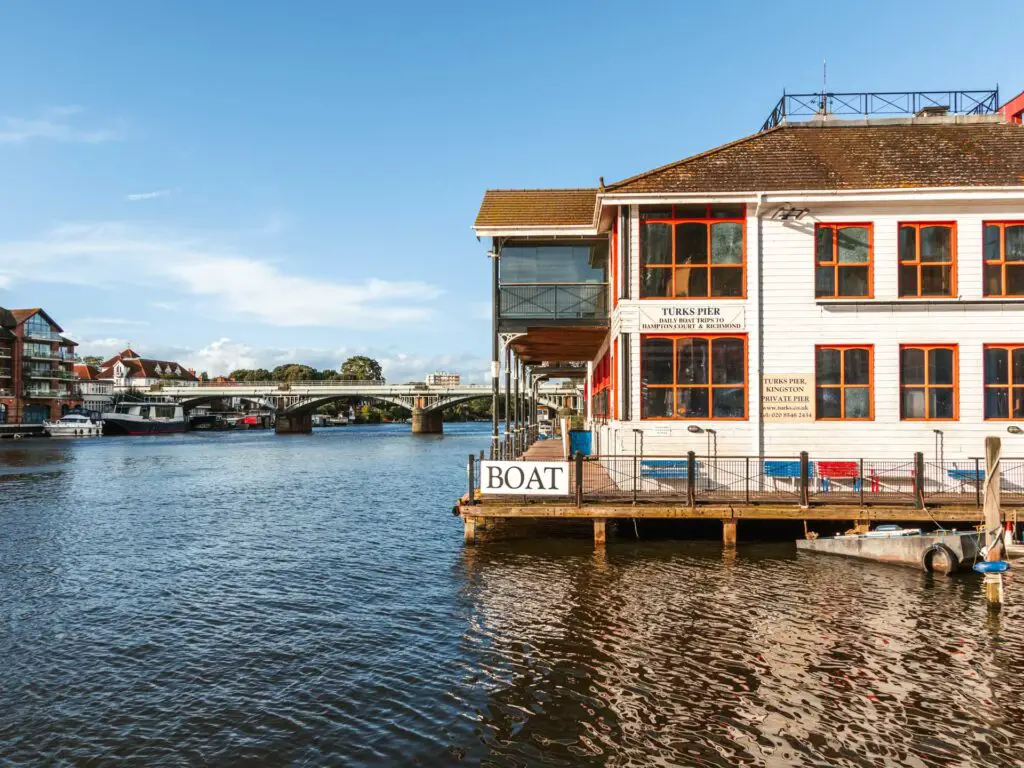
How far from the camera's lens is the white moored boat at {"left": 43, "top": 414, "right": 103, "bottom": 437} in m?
82.1

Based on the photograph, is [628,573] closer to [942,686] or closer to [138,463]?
[942,686]

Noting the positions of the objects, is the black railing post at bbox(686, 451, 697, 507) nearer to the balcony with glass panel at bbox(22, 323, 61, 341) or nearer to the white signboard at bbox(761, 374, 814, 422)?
the white signboard at bbox(761, 374, 814, 422)

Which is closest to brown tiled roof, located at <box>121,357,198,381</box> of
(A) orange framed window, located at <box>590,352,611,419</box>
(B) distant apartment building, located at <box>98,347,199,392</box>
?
(B) distant apartment building, located at <box>98,347,199,392</box>

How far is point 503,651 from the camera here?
10453mm

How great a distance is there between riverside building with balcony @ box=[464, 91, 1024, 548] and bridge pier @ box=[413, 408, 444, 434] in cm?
7816

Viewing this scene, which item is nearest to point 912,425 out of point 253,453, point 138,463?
point 138,463

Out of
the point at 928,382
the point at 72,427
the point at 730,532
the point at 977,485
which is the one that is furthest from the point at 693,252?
the point at 72,427

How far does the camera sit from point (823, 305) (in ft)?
59.8

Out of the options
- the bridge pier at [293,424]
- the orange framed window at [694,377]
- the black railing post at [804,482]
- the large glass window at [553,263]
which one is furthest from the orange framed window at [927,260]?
the bridge pier at [293,424]

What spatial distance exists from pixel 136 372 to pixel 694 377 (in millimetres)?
150733

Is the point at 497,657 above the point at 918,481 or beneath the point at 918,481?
beneath

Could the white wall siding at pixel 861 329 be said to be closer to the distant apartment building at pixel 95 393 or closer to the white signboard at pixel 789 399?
the white signboard at pixel 789 399

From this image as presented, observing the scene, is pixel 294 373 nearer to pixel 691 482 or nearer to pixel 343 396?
pixel 343 396

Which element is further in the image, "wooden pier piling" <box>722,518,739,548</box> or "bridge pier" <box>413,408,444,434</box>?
"bridge pier" <box>413,408,444,434</box>
